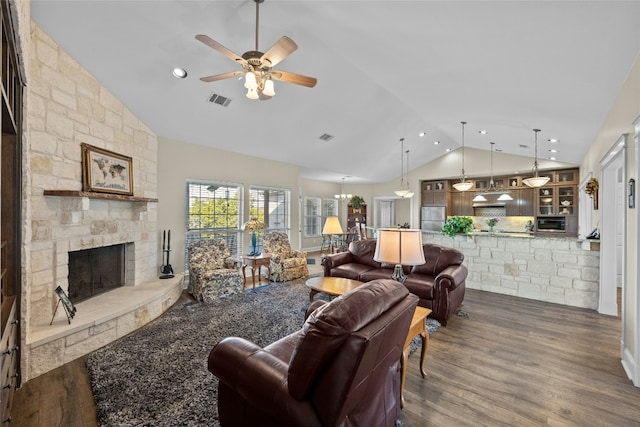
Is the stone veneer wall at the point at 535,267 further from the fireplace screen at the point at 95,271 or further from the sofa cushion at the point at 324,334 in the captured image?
the fireplace screen at the point at 95,271

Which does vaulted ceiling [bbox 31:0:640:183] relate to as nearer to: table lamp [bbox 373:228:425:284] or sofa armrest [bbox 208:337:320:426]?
table lamp [bbox 373:228:425:284]

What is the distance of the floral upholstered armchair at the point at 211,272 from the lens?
4324 millimetres

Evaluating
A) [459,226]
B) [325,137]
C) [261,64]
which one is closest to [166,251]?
[261,64]

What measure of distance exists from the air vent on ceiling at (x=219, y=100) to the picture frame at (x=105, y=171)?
1420 mm

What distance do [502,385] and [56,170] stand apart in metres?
4.64

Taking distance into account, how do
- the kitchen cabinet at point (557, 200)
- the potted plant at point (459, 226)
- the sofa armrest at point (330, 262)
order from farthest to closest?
1. the kitchen cabinet at point (557, 200)
2. the potted plant at point (459, 226)
3. the sofa armrest at point (330, 262)

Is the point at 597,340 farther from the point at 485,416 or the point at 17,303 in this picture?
the point at 17,303

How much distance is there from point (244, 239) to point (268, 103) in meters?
2.91

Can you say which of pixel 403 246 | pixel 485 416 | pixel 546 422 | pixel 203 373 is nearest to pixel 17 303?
pixel 203 373

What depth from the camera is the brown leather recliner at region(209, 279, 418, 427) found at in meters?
1.19

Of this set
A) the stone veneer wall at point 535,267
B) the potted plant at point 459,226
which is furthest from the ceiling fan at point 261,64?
the stone veneer wall at point 535,267

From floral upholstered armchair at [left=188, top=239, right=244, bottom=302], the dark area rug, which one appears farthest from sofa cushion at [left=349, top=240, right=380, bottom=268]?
floral upholstered armchair at [left=188, top=239, right=244, bottom=302]

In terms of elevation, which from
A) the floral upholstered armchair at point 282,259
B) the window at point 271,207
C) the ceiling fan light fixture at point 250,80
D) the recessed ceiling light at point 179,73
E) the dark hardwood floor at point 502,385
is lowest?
the dark hardwood floor at point 502,385

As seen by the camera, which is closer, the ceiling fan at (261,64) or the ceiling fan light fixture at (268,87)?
the ceiling fan at (261,64)
